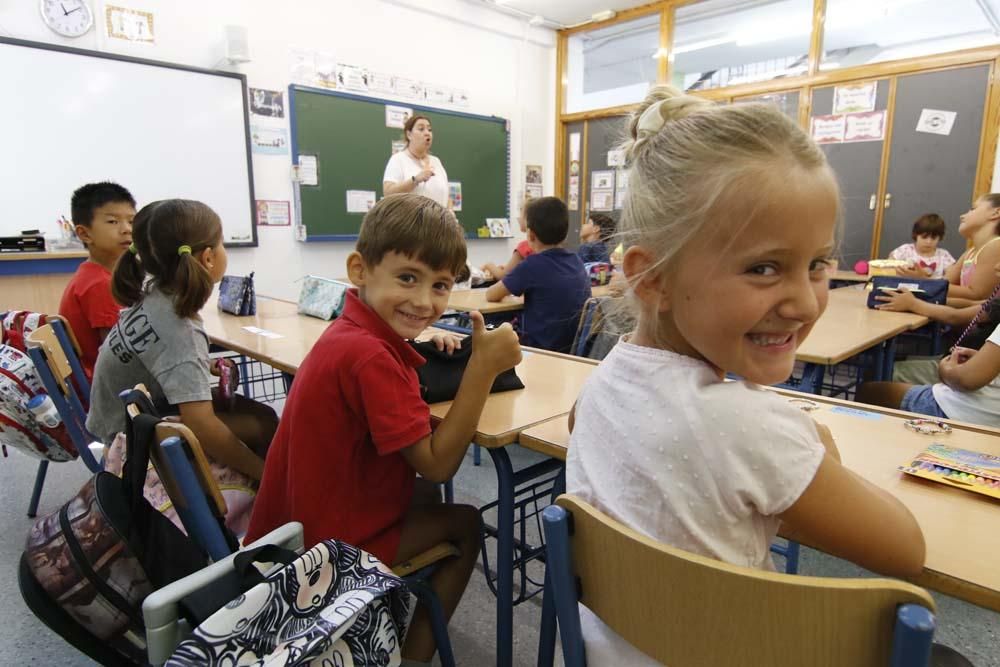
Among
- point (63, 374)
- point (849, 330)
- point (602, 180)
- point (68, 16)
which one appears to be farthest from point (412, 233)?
point (602, 180)

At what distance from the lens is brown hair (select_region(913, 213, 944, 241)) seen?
14.5 ft

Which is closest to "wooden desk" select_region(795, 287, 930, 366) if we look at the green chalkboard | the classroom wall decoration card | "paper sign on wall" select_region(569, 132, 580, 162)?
the green chalkboard

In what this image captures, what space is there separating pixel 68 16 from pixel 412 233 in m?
4.04

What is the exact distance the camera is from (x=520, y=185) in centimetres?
666

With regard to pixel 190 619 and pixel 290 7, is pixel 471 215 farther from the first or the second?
pixel 190 619

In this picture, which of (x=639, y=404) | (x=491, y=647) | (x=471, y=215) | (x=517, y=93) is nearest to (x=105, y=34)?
(x=471, y=215)

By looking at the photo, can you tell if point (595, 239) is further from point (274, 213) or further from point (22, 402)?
point (22, 402)

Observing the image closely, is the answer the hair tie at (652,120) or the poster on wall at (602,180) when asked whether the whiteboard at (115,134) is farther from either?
the hair tie at (652,120)

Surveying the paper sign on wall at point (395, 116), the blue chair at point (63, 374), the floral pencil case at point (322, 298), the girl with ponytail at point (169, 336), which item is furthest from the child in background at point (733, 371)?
the paper sign on wall at point (395, 116)

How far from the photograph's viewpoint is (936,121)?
4.73 m

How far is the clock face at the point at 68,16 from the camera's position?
3740mm

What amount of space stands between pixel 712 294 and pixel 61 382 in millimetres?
1785

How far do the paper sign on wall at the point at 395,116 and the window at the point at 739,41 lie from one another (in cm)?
245

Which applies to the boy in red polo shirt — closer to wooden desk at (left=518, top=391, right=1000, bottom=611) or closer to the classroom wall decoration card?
wooden desk at (left=518, top=391, right=1000, bottom=611)
